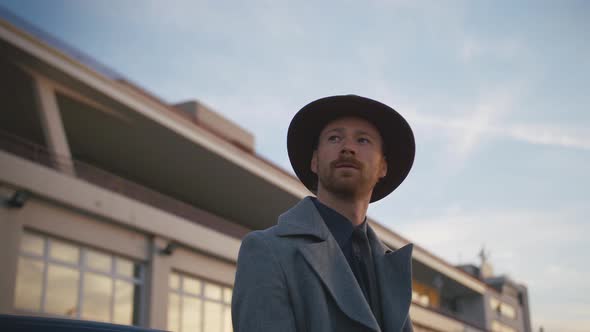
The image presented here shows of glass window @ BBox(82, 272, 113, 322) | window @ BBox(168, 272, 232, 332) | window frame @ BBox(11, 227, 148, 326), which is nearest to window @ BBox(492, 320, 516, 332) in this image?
window @ BBox(168, 272, 232, 332)

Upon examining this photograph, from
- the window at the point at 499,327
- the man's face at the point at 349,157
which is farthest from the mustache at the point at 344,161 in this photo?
the window at the point at 499,327

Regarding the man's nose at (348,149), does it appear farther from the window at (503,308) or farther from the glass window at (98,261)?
the window at (503,308)

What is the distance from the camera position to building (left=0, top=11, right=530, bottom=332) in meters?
19.1

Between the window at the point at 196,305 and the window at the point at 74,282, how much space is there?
5.52ft

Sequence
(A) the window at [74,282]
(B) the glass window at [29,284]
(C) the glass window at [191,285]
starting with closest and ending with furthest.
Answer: (B) the glass window at [29,284], (A) the window at [74,282], (C) the glass window at [191,285]

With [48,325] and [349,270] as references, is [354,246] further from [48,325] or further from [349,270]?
[48,325]

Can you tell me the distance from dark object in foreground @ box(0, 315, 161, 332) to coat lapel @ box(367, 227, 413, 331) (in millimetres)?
1123

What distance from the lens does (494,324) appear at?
5919 cm

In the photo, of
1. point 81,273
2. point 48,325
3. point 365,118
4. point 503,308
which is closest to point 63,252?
point 81,273

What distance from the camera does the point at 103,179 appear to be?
21.7 meters

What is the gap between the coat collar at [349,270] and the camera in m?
2.55

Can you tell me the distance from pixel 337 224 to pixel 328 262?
0.93ft

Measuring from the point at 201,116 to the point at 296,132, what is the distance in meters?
29.1

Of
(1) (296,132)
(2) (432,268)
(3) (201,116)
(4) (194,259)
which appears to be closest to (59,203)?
(4) (194,259)
